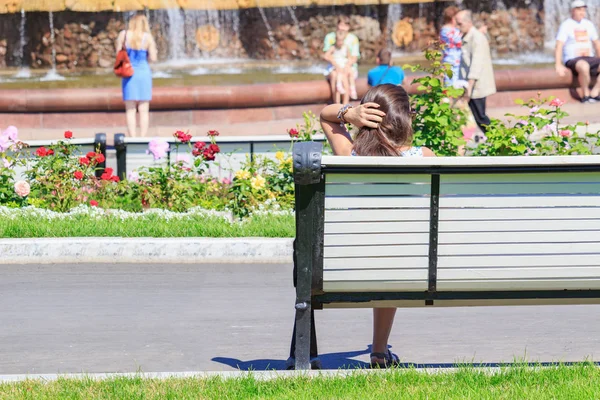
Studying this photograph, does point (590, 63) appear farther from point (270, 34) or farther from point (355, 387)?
point (355, 387)

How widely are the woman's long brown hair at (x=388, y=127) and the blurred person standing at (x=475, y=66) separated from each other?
8860mm

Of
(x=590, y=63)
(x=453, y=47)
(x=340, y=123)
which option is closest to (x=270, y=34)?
(x=590, y=63)

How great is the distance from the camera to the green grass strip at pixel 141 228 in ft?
27.7

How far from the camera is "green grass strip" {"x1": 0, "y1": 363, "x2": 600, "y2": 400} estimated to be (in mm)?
4637

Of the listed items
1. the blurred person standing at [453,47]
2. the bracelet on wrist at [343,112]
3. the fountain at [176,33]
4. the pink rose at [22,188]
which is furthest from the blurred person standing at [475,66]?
the fountain at [176,33]

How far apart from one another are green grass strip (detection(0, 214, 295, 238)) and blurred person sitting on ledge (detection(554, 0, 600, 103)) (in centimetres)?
979

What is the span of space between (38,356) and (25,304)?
1.26 m

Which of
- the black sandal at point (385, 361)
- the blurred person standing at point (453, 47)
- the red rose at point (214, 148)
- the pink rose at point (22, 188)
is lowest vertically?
the black sandal at point (385, 361)

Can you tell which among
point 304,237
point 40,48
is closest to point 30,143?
point 304,237

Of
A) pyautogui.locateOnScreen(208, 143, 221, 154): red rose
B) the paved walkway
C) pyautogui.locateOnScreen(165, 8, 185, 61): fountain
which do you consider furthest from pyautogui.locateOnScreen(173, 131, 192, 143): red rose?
pyautogui.locateOnScreen(165, 8, 185, 61): fountain

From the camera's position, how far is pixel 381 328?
5375mm

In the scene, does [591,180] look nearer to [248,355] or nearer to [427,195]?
[427,195]

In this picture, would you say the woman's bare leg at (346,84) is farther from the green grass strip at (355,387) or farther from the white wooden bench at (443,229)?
the green grass strip at (355,387)

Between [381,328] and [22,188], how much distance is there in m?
4.86
